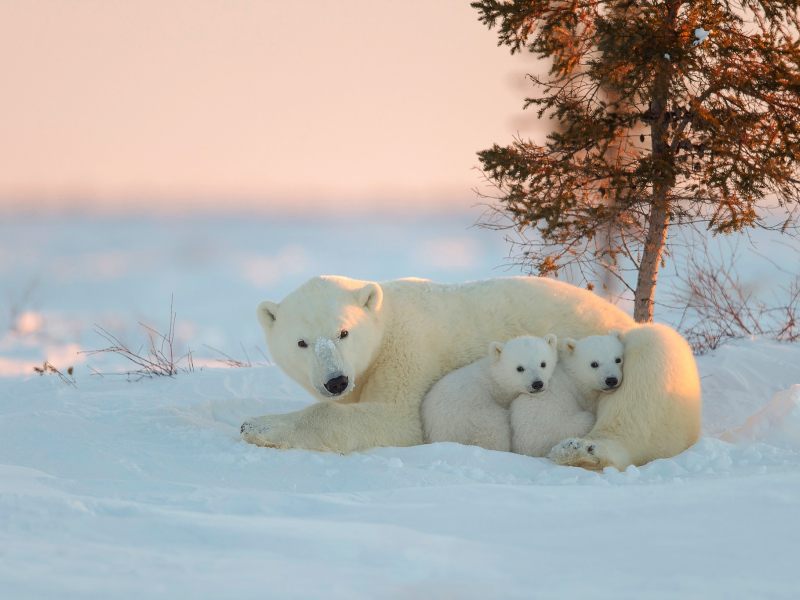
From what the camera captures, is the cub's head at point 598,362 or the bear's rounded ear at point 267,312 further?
the bear's rounded ear at point 267,312

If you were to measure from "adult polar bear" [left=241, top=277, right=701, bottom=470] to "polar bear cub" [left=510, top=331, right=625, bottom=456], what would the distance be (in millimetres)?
87

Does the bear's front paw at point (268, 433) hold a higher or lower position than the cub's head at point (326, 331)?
lower

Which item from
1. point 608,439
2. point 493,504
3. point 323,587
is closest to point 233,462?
point 493,504

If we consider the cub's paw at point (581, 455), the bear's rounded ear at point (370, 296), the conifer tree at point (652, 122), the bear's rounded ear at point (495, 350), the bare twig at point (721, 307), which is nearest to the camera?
the cub's paw at point (581, 455)

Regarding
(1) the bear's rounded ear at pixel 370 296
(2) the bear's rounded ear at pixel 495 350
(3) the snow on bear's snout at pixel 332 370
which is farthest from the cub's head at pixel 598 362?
(3) the snow on bear's snout at pixel 332 370

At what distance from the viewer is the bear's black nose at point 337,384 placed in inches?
148

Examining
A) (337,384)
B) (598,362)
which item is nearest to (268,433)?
(337,384)

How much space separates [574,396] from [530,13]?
3043mm

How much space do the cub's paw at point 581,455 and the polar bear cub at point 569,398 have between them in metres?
0.22

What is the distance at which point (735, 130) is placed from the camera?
5.05 meters

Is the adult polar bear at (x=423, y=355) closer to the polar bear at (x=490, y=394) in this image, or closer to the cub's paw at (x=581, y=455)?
the cub's paw at (x=581, y=455)

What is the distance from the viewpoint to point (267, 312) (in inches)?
170

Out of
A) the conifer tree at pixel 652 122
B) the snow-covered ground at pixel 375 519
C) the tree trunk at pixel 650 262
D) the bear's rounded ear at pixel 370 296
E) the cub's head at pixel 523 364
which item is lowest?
the snow-covered ground at pixel 375 519

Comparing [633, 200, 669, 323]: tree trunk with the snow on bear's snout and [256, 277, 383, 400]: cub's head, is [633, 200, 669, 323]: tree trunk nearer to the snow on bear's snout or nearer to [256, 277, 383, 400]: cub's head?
[256, 277, 383, 400]: cub's head
